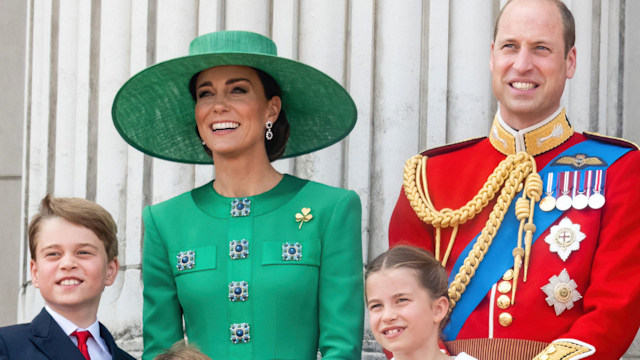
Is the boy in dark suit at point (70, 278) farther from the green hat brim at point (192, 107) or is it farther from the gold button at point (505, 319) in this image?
the gold button at point (505, 319)

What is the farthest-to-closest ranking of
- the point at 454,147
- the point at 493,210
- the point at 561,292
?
1. the point at 454,147
2. the point at 493,210
3. the point at 561,292

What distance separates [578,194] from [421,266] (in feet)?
1.76

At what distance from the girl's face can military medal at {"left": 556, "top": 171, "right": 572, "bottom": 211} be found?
0.47 meters

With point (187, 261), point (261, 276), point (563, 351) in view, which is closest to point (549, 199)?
point (563, 351)

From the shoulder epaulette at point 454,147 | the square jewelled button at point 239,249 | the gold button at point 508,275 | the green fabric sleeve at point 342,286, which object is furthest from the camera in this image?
the shoulder epaulette at point 454,147

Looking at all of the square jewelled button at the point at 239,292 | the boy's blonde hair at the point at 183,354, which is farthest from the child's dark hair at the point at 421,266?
the boy's blonde hair at the point at 183,354

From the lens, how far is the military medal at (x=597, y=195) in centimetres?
370

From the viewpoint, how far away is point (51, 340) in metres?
3.71

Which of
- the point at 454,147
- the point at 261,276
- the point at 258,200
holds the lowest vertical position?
the point at 261,276

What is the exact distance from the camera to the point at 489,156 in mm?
4016

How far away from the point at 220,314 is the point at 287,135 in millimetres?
697

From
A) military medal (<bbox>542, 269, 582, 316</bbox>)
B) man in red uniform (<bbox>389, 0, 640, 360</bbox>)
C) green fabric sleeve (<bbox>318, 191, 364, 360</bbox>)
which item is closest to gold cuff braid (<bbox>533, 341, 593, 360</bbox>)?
man in red uniform (<bbox>389, 0, 640, 360</bbox>)

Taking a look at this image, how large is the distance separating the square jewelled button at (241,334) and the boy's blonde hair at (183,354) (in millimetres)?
275

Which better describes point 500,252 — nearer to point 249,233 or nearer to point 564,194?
point 564,194
